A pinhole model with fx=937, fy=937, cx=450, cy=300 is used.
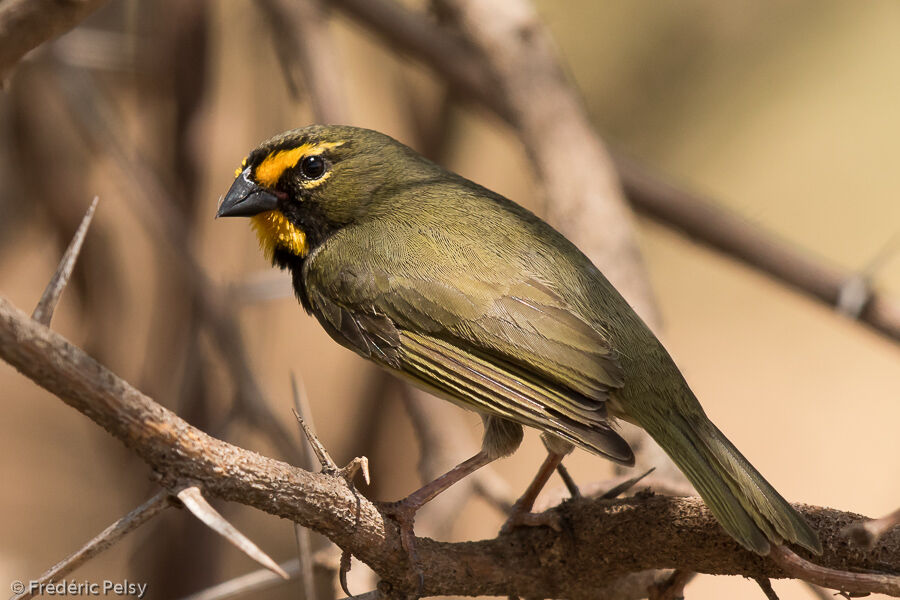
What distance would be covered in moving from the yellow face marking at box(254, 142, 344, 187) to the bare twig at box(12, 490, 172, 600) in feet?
5.23

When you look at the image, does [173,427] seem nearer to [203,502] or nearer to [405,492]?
[203,502]

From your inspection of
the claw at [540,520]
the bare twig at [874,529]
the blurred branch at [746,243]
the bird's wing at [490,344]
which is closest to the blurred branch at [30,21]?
the bird's wing at [490,344]

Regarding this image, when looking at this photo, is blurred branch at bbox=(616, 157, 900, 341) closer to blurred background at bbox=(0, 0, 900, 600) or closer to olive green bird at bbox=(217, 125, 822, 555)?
blurred background at bbox=(0, 0, 900, 600)

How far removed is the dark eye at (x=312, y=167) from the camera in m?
2.93

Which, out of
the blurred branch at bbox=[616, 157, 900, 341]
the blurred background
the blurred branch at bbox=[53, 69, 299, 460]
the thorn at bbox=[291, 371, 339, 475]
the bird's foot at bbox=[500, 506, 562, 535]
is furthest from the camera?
the blurred background

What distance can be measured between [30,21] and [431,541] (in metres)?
1.40

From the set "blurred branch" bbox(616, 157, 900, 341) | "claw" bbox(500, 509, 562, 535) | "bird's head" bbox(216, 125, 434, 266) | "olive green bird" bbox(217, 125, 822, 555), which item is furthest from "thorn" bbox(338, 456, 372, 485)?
"blurred branch" bbox(616, 157, 900, 341)

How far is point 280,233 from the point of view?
297cm

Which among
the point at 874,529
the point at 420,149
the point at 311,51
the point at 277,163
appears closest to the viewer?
the point at 874,529

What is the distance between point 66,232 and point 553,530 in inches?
136

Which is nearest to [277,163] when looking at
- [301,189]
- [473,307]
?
[301,189]

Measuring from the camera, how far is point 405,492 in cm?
553

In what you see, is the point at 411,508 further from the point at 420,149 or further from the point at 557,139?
the point at 420,149

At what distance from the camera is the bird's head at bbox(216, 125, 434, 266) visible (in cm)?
291
